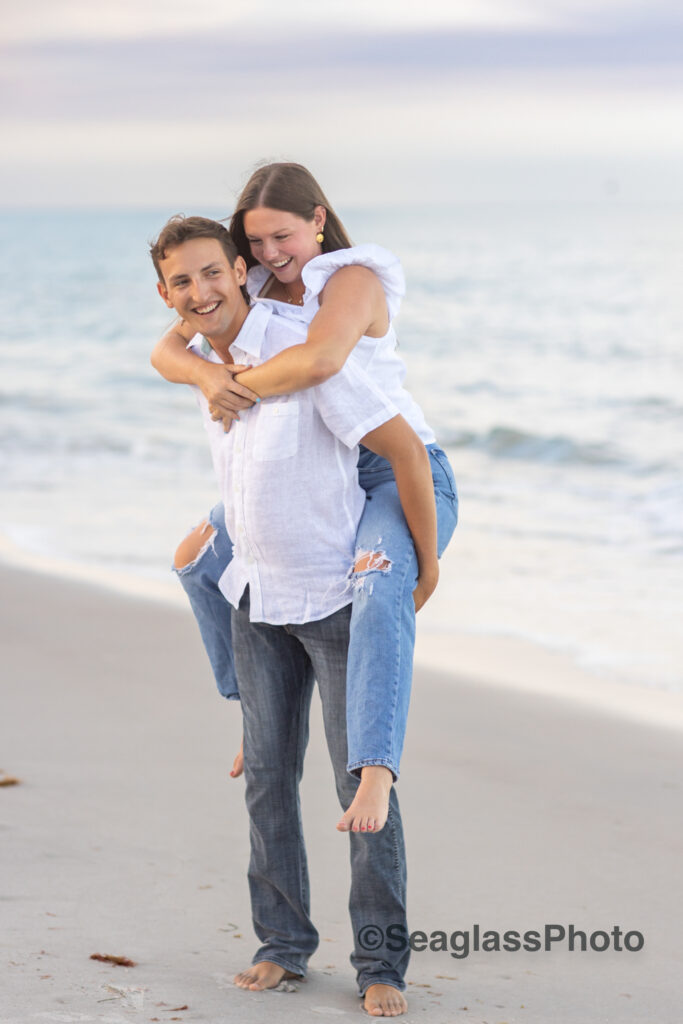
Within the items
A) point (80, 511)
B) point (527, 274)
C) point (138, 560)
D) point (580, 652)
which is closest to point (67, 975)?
point (580, 652)

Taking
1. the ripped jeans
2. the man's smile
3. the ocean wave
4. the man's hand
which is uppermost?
the man's smile

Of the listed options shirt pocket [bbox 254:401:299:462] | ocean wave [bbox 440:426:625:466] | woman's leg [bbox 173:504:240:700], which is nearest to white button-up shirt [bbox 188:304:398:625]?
shirt pocket [bbox 254:401:299:462]

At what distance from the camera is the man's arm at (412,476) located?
97.0 inches

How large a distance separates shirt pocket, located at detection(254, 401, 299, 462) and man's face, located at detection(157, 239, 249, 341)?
0.24 m

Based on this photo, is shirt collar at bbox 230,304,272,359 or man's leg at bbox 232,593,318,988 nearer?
shirt collar at bbox 230,304,272,359

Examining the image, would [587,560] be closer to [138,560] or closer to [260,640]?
[138,560]

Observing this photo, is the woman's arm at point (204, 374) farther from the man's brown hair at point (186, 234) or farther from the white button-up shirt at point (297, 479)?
the man's brown hair at point (186, 234)

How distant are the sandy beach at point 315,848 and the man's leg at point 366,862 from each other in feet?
0.28

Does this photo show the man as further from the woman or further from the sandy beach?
the sandy beach

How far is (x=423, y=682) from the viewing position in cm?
501

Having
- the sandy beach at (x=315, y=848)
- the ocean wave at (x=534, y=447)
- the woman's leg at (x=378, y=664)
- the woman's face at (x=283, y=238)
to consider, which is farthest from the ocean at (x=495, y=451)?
the woman's face at (x=283, y=238)

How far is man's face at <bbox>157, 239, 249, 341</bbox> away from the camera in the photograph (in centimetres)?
249

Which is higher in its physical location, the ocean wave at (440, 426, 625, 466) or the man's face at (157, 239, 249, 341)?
the man's face at (157, 239, 249, 341)

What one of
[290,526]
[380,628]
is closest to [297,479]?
[290,526]
